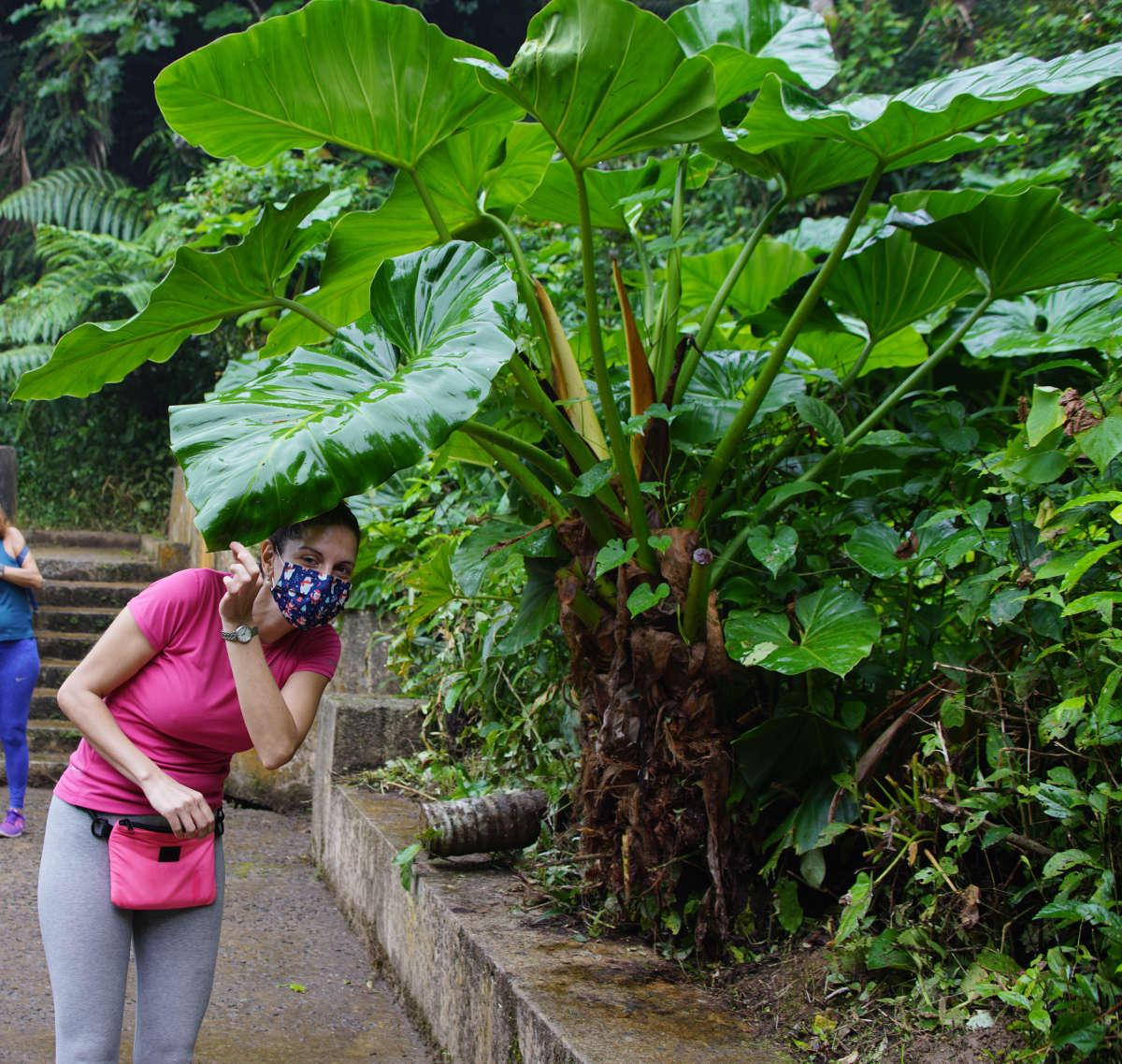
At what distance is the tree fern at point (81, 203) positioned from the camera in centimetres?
1072

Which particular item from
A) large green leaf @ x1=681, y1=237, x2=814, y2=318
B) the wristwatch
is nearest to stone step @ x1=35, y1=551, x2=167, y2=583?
large green leaf @ x1=681, y1=237, x2=814, y2=318

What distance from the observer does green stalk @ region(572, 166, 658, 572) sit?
205 cm

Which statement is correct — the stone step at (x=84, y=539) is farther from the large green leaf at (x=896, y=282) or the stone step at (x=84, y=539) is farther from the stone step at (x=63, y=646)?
the large green leaf at (x=896, y=282)

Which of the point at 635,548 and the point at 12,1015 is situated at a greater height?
the point at 635,548

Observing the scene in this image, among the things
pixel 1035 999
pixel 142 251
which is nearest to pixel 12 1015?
pixel 1035 999

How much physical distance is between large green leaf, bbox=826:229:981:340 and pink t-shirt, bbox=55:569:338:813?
151 cm

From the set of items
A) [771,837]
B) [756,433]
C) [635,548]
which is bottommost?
[771,837]

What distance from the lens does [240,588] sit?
170 cm

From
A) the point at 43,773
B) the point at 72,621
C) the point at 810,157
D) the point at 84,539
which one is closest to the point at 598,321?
the point at 810,157

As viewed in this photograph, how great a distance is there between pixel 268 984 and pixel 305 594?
198 centimetres

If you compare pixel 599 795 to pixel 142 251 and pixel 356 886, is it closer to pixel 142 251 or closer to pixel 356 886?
pixel 356 886

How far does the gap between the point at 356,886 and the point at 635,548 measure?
210 cm

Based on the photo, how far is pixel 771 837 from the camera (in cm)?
221

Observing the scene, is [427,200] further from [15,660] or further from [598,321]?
[15,660]
